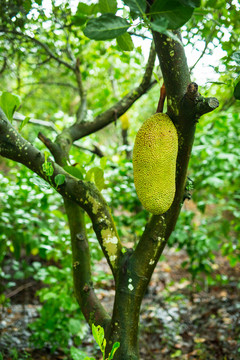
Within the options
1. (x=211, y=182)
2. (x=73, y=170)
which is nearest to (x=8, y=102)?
(x=73, y=170)

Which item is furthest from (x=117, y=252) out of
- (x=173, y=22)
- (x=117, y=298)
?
(x=173, y=22)

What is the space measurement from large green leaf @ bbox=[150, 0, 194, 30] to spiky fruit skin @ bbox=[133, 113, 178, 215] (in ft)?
1.09

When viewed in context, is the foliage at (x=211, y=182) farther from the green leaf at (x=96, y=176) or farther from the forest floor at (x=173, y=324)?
the green leaf at (x=96, y=176)

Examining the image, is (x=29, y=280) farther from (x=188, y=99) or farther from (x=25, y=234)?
(x=188, y=99)

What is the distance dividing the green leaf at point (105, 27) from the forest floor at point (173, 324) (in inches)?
62.5

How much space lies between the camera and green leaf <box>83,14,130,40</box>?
54cm

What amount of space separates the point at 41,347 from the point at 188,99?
1.69 metres

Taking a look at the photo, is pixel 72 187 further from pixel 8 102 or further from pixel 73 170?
pixel 8 102

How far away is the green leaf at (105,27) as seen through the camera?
1.78ft

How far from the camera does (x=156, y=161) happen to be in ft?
2.87

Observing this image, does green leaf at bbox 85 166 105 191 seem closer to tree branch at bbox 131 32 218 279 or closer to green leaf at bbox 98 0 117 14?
tree branch at bbox 131 32 218 279

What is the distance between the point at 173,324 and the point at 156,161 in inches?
78.4

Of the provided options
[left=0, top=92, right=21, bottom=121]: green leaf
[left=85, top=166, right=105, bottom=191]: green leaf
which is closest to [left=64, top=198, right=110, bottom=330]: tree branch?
[left=85, top=166, right=105, bottom=191]: green leaf

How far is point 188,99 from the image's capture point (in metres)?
0.84
